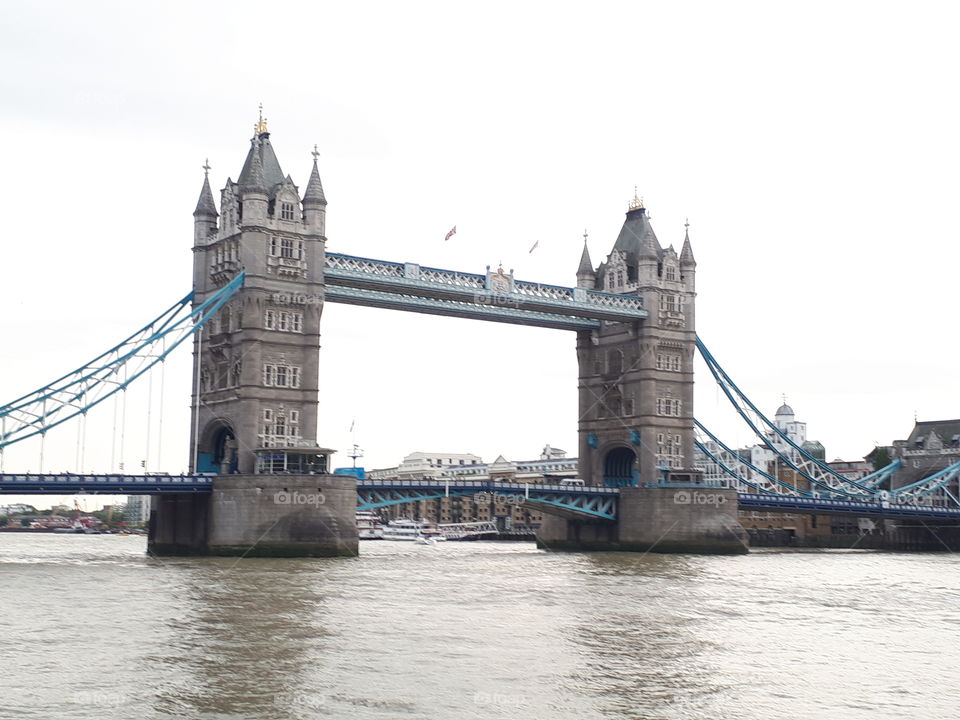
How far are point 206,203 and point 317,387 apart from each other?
14876 mm

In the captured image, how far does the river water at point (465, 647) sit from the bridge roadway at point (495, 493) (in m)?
11.6

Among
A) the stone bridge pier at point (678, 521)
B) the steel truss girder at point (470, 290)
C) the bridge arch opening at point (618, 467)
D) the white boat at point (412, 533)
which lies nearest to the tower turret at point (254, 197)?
the steel truss girder at point (470, 290)

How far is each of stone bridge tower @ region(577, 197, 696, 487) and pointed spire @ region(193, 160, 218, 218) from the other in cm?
3273

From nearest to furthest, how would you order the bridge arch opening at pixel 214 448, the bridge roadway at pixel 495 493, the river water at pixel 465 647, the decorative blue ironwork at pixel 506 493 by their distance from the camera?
the river water at pixel 465 647 < the bridge roadway at pixel 495 493 < the bridge arch opening at pixel 214 448 < the decorative blue ironwork at pixel 506 493

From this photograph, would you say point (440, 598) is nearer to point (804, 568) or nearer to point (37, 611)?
point (37, 611)

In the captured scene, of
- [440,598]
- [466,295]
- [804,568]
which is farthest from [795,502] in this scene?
[440,598]

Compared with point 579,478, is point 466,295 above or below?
above

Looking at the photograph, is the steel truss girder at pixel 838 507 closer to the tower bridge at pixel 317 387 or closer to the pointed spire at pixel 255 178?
the tower bridge at pixel 317 387

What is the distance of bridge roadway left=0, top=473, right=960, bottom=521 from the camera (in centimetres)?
7344

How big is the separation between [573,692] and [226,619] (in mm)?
15510

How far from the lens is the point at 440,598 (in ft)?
164

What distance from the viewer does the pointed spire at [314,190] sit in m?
82.4

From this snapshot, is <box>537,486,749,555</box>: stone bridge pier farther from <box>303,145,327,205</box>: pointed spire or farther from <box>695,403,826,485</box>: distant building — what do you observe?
<box>303,145,327,205</box>: pointed spire

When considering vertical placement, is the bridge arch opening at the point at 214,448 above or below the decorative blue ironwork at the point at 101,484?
above
